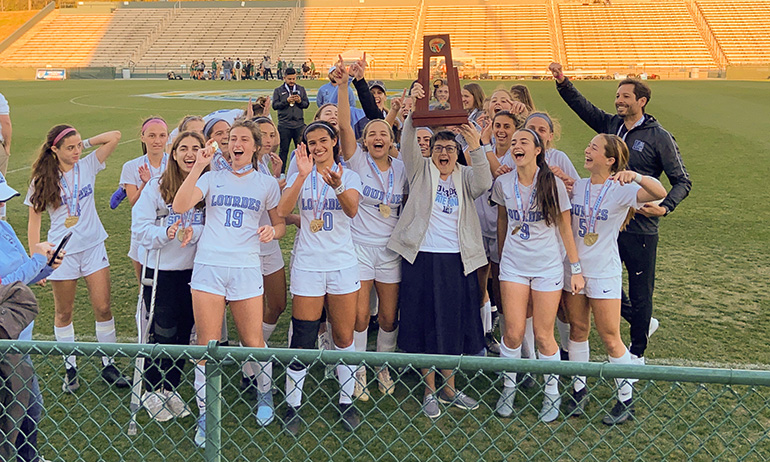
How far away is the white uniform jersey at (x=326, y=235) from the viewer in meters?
4.46

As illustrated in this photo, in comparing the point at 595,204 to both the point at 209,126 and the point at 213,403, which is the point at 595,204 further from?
the point at 209,126

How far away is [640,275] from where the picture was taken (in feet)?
16.1

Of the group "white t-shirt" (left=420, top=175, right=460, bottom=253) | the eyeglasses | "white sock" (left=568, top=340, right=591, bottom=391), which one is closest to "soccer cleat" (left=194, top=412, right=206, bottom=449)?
"white t-shirt" (left=420, top=175, right=460, bottom=253)

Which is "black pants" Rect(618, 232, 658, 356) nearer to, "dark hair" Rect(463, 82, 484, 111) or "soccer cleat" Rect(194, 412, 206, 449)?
"dark hair" Rect(463, 82, 484, 111)

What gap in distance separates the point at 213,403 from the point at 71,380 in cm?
263

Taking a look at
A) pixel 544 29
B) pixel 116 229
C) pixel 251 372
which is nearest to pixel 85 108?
pixel 116 229

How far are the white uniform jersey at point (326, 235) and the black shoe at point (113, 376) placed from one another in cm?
165

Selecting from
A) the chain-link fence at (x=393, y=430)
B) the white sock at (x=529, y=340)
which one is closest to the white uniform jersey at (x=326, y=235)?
the chain-link fence at (x=393, y=430)

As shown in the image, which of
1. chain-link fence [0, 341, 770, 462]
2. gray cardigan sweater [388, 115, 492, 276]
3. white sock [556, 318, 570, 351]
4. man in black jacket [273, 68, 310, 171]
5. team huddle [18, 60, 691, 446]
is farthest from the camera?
man in black jacket [273, 68, 310, 171]

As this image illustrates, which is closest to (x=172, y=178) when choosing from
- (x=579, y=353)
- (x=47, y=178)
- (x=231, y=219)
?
(x=231, y=219)

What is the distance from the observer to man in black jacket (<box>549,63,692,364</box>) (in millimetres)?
4887

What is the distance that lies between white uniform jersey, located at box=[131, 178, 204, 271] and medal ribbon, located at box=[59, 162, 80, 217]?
0.63 m

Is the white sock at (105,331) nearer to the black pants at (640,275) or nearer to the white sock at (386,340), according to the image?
the white sock at (386,340)

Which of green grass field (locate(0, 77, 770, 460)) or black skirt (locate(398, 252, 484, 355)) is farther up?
black skirt (locate(398, 252, 484, 355))
